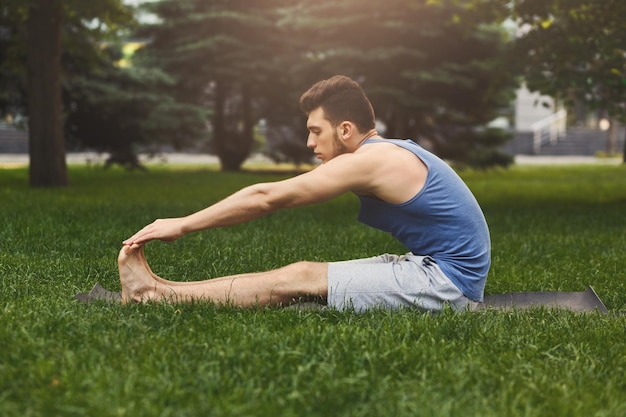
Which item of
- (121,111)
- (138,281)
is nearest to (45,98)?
(121,111)

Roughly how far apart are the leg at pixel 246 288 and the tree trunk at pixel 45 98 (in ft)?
38.5

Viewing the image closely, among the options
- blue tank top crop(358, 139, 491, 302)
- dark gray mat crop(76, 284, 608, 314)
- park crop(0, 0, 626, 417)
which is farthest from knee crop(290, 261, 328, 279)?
dark gray mat crop(76, 284, 608, 314)

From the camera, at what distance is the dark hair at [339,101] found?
14.8 feet

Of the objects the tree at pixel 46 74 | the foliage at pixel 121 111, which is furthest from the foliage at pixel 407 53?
the tree at pixel 46 74

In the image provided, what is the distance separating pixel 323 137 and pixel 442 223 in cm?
83

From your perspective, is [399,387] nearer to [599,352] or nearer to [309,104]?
[599,352]

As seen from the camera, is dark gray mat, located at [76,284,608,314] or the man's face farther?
dark gray mat, located at [76,284,608,314]

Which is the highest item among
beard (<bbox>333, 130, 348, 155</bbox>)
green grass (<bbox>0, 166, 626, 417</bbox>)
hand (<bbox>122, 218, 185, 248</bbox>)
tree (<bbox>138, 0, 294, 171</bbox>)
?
tree (<bbox>138, 0, 294, 171</bbox>)

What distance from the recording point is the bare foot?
4496 mm

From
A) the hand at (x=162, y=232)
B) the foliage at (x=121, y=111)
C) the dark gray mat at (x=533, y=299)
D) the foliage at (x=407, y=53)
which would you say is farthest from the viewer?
the foliage at (x=407, y=53)

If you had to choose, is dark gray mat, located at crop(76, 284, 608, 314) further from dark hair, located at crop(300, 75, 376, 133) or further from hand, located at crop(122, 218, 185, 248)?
dark hair, located at crop(300, 75, 376, 133)

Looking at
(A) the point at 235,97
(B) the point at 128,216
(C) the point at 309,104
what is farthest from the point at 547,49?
(A) the point at 235,97

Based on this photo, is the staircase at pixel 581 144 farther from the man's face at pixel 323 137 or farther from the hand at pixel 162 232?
the hand at pixel 162 232

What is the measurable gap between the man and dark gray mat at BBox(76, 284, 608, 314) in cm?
32
